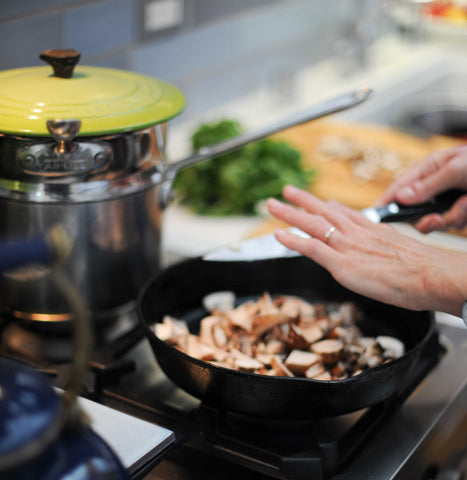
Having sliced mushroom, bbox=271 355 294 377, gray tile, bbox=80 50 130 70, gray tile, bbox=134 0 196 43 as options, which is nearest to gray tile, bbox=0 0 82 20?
gray tile, bbox=80 50 130 70

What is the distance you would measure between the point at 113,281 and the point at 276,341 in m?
0.22

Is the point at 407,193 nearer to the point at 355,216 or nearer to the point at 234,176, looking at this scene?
the point at 355,216

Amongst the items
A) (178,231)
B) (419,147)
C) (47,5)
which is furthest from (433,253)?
(419,147)

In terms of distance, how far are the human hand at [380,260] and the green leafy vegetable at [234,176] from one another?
0.55 metres

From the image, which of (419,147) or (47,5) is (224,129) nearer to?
(47,5)

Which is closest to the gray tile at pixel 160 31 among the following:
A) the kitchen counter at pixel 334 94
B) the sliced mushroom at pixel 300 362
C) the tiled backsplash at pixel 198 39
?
the tiled backsplash at pixel 198 39

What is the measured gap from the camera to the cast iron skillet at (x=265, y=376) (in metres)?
0.70

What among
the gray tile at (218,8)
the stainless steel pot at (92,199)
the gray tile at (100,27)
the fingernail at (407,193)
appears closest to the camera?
the stainless steel pot at (92,199)

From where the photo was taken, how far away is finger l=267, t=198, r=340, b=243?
851 millimetres

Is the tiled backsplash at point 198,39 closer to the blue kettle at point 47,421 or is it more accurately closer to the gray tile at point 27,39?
the gray tile at point 27,39

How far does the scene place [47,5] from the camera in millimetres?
1296

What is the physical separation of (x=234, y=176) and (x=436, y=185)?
1.58 feet

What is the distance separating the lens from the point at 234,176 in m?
1.43

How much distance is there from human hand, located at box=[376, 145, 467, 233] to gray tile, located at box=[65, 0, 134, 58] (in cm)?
70
